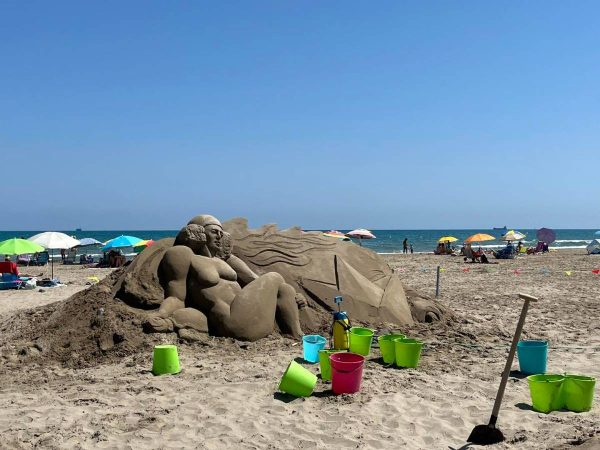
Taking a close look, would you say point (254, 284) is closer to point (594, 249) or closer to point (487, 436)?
point (487, 436)

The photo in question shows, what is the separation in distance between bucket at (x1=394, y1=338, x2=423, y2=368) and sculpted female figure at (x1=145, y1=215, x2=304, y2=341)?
1.50 m

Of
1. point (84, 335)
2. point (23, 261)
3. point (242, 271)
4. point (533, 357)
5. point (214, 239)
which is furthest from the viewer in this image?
point (23, 261)

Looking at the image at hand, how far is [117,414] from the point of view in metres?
4.19

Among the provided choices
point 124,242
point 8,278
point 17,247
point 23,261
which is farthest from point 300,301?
point 23,261

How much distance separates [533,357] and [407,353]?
122cm

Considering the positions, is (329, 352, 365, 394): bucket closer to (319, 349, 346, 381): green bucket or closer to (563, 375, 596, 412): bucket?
(319, 349, 346, 381): green bucket

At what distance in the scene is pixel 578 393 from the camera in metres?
4.18

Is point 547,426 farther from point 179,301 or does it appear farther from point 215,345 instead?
point 179,301

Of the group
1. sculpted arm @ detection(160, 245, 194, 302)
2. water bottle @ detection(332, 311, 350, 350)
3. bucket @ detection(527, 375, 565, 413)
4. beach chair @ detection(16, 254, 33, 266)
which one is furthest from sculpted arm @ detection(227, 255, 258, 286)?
beach chair @ detection(16, 254, 33, 266)

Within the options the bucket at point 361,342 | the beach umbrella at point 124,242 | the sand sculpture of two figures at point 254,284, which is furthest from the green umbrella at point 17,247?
the bucket at point 361,342

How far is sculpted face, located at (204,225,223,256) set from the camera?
22.9ft

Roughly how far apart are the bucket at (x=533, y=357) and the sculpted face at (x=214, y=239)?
12.4 ft

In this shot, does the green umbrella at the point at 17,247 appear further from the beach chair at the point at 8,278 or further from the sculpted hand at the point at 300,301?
the sculpted hand at the point at 300,301

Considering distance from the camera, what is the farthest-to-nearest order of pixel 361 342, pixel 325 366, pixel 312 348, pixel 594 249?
pixel 594 249 → pixel 361 342 → pixel 312 348 → pixel 325 366
